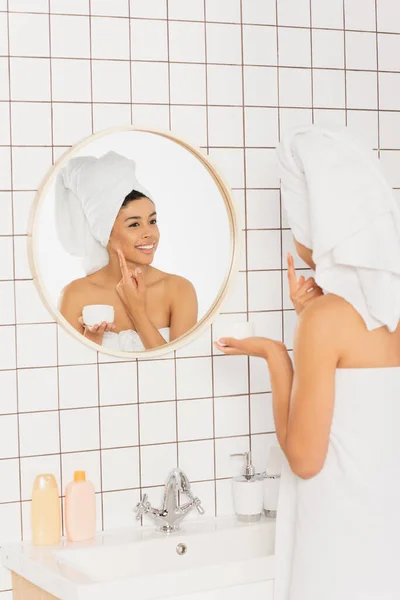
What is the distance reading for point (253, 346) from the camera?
2.00 m

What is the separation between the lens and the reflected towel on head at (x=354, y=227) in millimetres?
1813

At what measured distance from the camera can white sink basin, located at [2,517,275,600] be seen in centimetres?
184

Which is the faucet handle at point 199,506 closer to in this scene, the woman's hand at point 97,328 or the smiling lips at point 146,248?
the woman's hand at point 97,328

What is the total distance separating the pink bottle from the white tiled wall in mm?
69

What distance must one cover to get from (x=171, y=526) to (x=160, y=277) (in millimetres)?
630

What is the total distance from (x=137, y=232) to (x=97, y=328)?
264 millimetres

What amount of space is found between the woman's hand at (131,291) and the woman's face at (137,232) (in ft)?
0.09

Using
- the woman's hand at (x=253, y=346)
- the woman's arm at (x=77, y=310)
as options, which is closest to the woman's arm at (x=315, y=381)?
the woman's hand at (x=253, y=346)

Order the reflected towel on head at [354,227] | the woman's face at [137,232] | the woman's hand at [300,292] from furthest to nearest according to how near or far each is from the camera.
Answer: the woman's face at [137,232] → the woman's hand at [300,292] → the reflected towel on head at [354,227]

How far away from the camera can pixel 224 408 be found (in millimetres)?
2402

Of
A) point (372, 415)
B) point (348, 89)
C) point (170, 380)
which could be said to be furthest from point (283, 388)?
point (348, 89)

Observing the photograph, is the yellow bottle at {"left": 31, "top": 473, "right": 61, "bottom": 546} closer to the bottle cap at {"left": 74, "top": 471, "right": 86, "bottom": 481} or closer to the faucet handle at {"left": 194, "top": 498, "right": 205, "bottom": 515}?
the bottle cap at {"left": 74, "top": 471, "right": 86, "bottom": 481}

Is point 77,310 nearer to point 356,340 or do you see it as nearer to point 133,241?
point 133,241

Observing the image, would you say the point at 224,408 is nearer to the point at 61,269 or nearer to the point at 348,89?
the point at 61,269
